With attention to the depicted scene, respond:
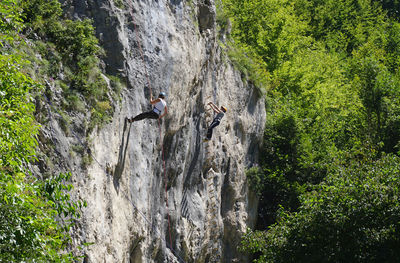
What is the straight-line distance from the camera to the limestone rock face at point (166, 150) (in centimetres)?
1512

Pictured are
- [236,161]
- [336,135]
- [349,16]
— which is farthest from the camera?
[349,16]

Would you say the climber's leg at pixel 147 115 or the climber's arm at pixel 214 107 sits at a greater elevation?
the climber's arm at pixel 214 107

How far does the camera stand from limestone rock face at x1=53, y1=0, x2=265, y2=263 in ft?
49.6

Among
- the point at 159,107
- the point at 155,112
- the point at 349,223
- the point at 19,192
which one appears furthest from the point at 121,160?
the point at 349,223

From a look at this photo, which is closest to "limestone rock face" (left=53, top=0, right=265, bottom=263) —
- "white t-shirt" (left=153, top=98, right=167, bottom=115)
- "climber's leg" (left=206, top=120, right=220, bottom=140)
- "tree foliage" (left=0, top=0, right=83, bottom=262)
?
"climber's leg" (left=206, top=120, right=220, bottom=140)

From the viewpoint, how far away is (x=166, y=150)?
19828mm

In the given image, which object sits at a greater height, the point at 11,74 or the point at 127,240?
the point at 11,74

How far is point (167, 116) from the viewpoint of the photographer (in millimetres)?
19203

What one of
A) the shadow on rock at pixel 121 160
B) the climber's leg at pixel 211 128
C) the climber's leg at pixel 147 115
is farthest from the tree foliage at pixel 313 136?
the shadow on rock at pixel 121 160

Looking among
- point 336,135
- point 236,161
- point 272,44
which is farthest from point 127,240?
point 272,44

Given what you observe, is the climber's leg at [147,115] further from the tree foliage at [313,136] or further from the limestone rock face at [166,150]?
the tree foliage at [313,136]

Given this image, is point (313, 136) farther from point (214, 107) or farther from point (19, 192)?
point (19, 192)

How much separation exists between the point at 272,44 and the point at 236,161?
45.9 feet

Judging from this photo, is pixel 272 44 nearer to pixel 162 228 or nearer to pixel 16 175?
pixel 162 228
